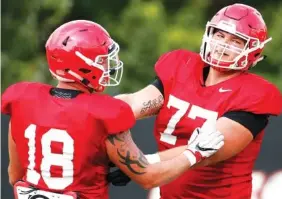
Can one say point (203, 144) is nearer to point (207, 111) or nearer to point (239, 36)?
point (207, 111)

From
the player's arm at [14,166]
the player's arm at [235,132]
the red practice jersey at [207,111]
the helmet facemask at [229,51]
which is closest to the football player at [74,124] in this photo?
the player's arm at [14,166]

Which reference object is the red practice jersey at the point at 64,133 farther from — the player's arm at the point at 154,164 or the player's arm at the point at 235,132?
the player's arm at the point at 235,132

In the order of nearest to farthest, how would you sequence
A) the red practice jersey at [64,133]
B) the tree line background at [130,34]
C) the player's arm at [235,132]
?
the red practice jersey at [64,133]
the player's arm at [235,132]
the tree line background at [130,34]

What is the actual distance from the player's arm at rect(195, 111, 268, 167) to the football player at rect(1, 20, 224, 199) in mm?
378

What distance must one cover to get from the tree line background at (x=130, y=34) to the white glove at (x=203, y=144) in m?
5.06

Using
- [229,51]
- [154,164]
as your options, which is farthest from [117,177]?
[229,51]

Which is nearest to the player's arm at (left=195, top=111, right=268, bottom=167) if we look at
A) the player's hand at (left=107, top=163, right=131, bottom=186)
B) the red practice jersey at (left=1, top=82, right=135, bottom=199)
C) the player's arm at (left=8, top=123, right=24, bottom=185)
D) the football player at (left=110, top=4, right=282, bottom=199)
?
the football player at (left=110, top=4, right=282, bottom=199)

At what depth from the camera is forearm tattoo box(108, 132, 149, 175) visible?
4.15 meters

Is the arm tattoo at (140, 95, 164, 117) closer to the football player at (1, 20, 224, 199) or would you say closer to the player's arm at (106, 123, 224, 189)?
the player's arm at (106, 123, 224, 189)

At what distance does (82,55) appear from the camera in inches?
163

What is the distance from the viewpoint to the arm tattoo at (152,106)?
4844mm

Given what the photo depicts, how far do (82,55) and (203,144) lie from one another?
2.13 feet

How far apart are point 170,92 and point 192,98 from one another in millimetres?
129

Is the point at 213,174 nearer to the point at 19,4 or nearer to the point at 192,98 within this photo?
the point at 192,98
